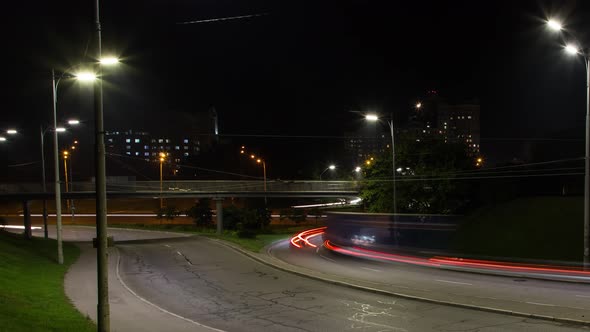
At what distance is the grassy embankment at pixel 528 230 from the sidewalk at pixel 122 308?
61.4 ft

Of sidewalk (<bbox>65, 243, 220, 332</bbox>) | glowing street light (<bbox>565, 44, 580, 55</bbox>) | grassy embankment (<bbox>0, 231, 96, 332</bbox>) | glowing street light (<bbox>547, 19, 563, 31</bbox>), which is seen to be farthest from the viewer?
glowing street light (<bbox>565, 44, 580, 55</bbox>)

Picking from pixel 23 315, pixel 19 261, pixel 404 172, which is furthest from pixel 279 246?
pixel 23 315

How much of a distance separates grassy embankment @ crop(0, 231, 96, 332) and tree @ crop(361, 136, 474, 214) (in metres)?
23.7

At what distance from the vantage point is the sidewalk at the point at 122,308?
13.5 meters

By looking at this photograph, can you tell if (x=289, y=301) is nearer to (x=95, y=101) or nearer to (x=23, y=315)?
(x=23, y=315)

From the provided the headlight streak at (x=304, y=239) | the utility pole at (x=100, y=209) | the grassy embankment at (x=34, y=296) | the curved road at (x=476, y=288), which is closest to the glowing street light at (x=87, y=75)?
the utility pole at (x=100, y=209)

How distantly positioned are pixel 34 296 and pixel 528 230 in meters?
24.5

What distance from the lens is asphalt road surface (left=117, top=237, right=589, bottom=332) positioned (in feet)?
42.9

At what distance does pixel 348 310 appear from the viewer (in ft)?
49.8

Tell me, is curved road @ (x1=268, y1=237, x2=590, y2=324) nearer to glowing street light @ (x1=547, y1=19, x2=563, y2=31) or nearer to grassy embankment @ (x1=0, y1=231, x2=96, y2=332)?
glowing street light @ (x1=547, y1=19, x2=563, y2=31)

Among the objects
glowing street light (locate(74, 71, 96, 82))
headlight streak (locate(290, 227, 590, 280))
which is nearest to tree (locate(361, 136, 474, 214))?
headlight streak (locate(290, 227, 590, 280))

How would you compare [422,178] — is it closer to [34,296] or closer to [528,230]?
[528,230]

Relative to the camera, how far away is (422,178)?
38.2 meters

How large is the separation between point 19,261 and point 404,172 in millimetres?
28325
